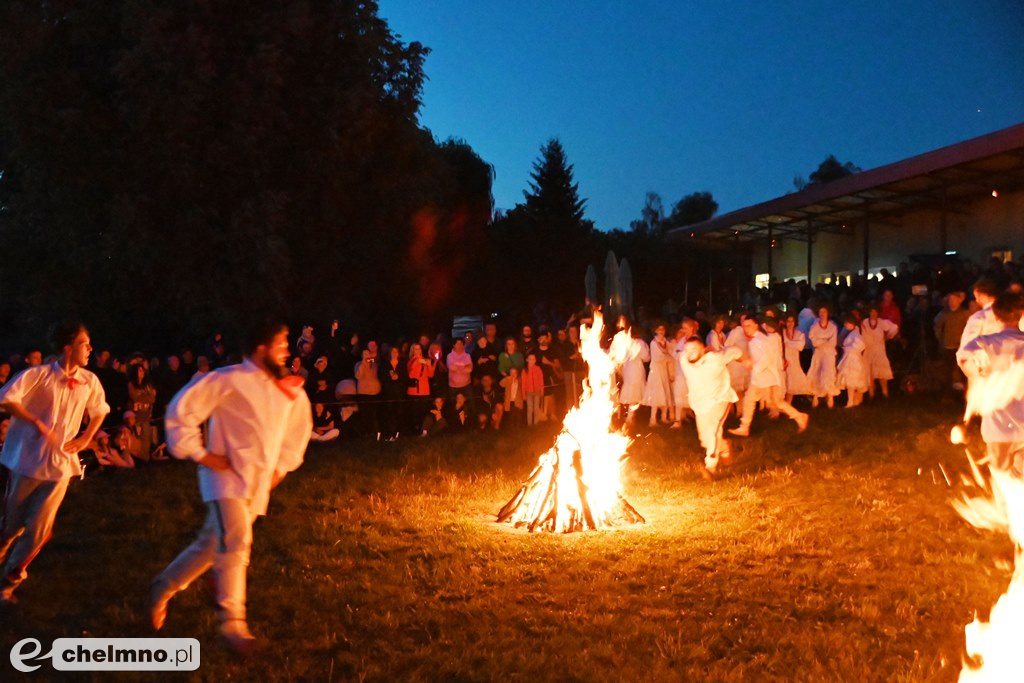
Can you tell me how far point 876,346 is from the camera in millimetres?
17938

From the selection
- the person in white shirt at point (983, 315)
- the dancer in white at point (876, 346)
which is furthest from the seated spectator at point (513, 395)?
the person in white shirt at point (983, 315)

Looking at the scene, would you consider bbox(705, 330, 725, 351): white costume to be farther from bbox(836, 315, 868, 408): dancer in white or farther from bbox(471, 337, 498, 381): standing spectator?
bbox(471, 337, 498, 381): standing spectator

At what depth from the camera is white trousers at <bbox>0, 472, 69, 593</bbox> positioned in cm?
736

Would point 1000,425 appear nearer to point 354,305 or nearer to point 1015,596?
point 1015,596

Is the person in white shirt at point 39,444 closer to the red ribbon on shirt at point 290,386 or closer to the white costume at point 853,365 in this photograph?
the red ribbon on shirt at point 290,386

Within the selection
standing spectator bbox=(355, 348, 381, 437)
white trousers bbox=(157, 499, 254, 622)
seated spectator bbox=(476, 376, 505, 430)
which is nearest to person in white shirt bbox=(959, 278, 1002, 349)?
white trousers bbox=(157, 499, 254, 622)

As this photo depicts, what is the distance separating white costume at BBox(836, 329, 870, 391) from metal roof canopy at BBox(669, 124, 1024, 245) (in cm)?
671

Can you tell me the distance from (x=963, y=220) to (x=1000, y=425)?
871 inches

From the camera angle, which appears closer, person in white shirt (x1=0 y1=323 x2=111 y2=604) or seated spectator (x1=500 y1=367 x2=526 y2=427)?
person in white shirt (x1=0 y1=323 x2=111 y2=604)

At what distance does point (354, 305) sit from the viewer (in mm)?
25094

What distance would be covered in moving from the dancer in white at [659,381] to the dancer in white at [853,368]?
2.92 metres

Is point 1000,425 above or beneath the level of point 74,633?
above

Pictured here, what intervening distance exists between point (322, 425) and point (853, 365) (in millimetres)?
9022

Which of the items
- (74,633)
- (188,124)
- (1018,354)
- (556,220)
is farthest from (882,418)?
(556,220)
